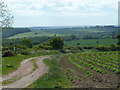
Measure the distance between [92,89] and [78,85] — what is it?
1448 mm

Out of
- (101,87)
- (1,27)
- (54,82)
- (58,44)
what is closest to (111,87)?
(101,87)

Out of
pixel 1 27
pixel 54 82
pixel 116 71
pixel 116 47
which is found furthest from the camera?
pixel 116 47

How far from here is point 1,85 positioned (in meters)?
15.5

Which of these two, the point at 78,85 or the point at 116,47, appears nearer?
the point at 78,85

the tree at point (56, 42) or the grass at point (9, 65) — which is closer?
the grass at point (9, 65)

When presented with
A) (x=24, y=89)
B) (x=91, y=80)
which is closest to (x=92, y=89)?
(x=91, y=80)

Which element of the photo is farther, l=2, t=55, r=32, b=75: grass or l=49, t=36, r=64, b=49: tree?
l=49, t=36, r=64, b=49: tree

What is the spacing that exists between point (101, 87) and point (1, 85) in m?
7.41

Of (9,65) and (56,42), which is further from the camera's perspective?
(56,42)

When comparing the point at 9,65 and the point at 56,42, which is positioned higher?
the point at 9,65

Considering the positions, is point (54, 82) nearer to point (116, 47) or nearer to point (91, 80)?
point (91, 80)

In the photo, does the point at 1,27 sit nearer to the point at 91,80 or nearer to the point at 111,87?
the point at 91,80

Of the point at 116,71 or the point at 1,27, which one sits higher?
the point at 1,27

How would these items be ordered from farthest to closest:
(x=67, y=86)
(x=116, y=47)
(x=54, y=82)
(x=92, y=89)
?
(x=116, y=47) → (x=54, y=82) → (x=67, y=86) → (x=92, y=89)
